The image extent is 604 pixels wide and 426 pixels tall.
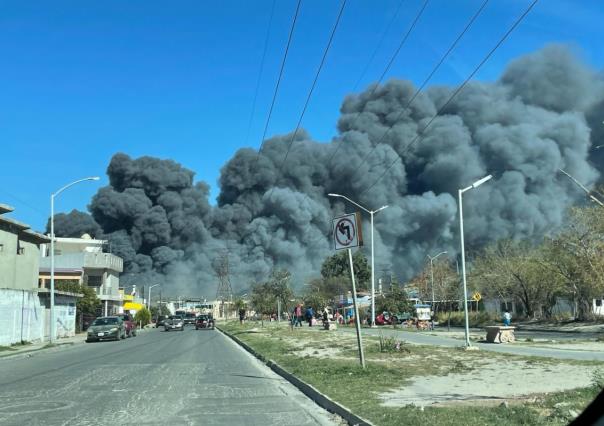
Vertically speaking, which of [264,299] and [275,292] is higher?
[275,292]

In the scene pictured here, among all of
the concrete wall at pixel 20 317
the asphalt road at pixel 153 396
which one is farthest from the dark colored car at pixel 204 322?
the asphalt road at pixel 153 396

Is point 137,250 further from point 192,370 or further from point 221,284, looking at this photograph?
point 192,370

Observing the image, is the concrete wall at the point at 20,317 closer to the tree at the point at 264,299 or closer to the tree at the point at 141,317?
the tree at the point at 264,299

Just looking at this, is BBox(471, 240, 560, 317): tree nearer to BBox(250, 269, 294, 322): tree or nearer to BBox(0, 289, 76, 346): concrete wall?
BBox(250, 269, 294, 322): tree

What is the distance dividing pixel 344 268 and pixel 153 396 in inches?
3421

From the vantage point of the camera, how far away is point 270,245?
286ft

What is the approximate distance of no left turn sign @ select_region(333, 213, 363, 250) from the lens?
1205 cm

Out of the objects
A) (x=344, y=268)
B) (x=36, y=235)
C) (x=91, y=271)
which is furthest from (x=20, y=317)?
(x=344, y=268)

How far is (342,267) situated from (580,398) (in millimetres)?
89160

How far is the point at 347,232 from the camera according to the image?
12.3m

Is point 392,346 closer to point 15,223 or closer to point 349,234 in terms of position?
point 349,234

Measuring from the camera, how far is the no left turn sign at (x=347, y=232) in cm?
1205

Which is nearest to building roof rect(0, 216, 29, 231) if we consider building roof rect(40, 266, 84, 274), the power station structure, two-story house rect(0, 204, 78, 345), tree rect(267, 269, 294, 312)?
two-story house rect(0, 204, 78, 345)

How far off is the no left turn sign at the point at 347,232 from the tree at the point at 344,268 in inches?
3286
